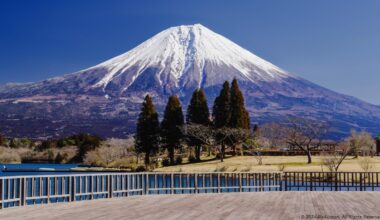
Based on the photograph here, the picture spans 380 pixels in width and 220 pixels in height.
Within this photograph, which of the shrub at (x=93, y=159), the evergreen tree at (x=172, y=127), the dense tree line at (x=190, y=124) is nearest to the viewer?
the dense tree line at (x=190, y=124)

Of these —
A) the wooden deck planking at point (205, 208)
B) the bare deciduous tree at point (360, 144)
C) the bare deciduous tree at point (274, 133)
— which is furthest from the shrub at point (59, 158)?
the wooden deck planking at point (205, 208)

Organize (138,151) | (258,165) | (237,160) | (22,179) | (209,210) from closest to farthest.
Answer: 1. (209,210)
2. (22,179)
3. (258,165)
4. (237,160)
5. (138,151)

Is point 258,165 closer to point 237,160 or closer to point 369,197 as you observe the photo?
point 237,160

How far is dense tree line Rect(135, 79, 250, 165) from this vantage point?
57406mm

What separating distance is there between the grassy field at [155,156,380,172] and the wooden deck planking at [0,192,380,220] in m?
26.2

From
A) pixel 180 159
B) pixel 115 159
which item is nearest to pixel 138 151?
pixel 180 159

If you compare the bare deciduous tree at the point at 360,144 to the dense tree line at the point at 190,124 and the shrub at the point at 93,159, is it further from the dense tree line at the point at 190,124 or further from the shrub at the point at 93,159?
the shrub at the point at 93,159

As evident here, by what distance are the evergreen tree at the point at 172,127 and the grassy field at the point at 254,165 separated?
3.17m

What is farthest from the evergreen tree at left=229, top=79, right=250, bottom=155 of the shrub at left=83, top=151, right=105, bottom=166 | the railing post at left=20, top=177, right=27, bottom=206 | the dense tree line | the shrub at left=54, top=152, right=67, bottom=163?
the railing post at left=20, top=177, right=27, bottom=206

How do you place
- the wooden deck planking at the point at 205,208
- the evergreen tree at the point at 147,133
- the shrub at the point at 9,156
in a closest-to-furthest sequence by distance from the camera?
the wooden deck planking at the point at 205,208 → the evergreen tree at the point at 147,133 → the shrub at the point at 9,156

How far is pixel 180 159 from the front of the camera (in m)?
56.1

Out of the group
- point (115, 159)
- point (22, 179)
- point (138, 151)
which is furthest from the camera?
point (115, 159)

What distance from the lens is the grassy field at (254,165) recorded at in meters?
44.1

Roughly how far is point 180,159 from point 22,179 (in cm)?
4119
